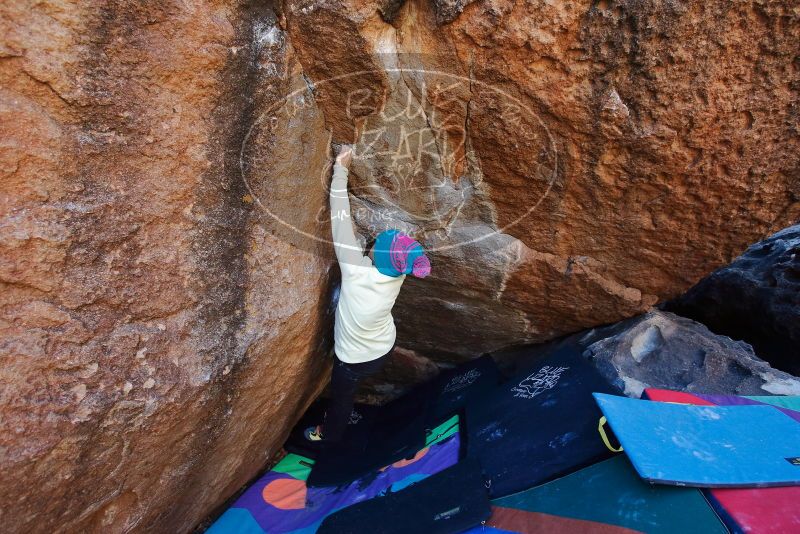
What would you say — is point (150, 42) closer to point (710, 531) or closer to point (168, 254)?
point (168, 254)

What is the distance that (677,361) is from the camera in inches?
97.5

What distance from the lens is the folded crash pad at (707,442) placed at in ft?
5.69

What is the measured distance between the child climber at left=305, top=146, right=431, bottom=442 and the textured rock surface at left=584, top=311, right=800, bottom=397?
104 cm

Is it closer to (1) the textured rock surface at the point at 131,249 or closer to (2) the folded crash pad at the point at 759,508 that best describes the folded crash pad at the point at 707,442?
(2) the folded crash pad at the point at 759,508

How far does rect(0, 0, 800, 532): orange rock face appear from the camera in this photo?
1.37 meters

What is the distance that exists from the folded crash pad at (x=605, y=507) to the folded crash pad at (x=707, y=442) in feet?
0.26

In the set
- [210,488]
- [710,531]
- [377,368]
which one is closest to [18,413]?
[210,488]

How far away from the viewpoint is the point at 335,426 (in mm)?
2662

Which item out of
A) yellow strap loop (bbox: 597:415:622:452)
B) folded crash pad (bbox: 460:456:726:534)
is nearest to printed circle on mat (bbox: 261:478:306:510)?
folded crash pad (bbox: 460:456:726:534)

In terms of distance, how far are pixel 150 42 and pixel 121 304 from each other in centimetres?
75

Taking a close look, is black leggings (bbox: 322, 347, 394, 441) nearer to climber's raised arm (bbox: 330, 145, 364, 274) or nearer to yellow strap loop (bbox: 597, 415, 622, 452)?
climber's raised arm (bbox: 330, 145, 364, 274)

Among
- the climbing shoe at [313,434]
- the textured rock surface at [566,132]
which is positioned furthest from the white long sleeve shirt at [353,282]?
the climbing shoe at [313,434]

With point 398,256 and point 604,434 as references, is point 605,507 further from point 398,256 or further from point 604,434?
point 398,256

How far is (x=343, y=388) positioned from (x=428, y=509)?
0.69 meters
